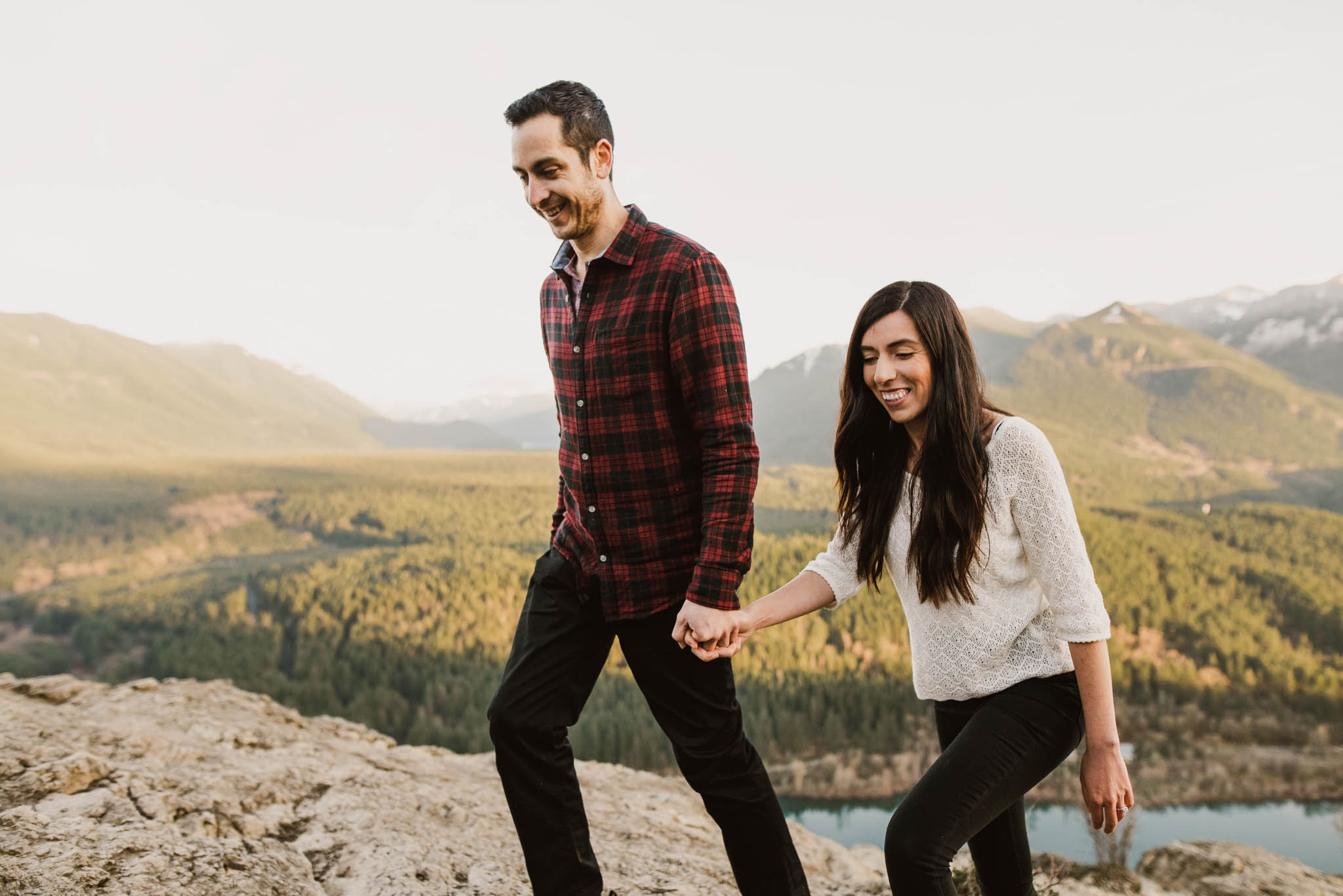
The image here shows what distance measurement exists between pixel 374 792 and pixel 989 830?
10.8 ft

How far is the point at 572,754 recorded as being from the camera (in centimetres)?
241

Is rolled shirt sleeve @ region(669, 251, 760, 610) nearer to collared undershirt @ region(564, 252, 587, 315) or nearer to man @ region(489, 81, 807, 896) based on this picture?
man @ region(489, 81, 807, 896)

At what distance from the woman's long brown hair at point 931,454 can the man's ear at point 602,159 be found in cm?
94

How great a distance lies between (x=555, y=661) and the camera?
8.23 ft

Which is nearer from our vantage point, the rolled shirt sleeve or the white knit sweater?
the white knit sweater

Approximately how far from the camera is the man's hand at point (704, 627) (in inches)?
89.5

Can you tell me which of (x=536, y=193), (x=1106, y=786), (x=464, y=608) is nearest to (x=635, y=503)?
(x=536, y=193)

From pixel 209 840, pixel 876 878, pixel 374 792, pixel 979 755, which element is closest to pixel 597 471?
pixel 979 755

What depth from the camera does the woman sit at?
201 cm

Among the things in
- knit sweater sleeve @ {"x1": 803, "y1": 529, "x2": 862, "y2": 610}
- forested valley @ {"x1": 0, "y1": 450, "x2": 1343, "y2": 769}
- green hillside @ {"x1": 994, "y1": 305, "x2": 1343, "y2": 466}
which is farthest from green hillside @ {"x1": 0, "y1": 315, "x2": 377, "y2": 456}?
green hillside @ {"x1": 994, "y1": 305, "x2": 1343, "y2": 466}

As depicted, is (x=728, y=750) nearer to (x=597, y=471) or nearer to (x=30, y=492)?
(x=597, y=471)

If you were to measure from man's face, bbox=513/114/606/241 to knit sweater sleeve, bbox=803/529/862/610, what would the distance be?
129 cm

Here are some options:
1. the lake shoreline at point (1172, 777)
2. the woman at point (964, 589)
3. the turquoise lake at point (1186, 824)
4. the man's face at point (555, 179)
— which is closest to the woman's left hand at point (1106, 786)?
the woman at point (964, 589)

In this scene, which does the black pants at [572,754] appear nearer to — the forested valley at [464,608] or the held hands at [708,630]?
the held hands at [708,630]
